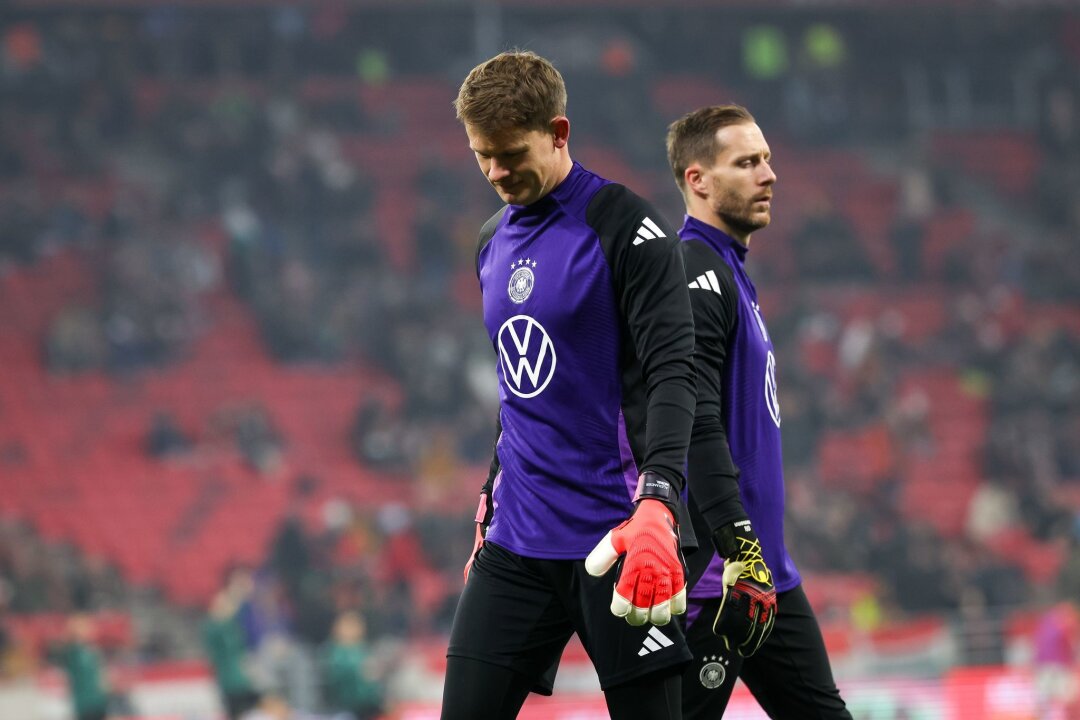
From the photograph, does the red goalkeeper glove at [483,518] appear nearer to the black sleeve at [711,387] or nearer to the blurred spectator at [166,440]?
the black sleeve at [711,387]

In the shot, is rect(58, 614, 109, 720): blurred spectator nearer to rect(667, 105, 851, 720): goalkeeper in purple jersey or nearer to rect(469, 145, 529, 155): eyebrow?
rect(667, 105, 851, 720): goalkeeper in purple jersey

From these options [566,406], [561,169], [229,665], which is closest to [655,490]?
[566,406]

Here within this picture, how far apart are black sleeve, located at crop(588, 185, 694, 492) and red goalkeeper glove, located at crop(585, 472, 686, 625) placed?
3.9 inches

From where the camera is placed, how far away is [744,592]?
12.1 feet

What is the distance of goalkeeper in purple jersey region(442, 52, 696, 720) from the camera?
3127mm

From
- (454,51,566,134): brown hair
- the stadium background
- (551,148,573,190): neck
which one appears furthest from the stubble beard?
the stadium background

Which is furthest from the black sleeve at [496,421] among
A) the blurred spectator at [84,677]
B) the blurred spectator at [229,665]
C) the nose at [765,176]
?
the blurred spectator at [84,677]

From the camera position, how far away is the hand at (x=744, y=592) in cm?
364

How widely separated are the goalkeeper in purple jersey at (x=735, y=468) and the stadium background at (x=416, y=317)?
19.5 feet

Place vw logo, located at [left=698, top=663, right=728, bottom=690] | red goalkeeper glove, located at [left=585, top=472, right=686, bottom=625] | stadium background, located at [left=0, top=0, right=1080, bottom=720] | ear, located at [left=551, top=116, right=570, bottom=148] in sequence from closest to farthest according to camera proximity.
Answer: red goalkeeper glove, located at [left=585, top=472, right=686, bottom=625] → ear, located at [left=551, top=116, right=570, bottom=148] → vw logo, located at [left=698, top=663, right=728, bottom=690] → stadium background, located at [left=0, top=0, right=1080, bottom=720]

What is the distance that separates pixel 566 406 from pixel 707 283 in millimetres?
816

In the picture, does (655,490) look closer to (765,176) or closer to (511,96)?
(511,96)

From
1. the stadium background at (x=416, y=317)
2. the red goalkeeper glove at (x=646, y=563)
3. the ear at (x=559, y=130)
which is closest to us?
the red goalkeeper glove at (x=646, y=563)

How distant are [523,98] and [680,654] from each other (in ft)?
4.04
